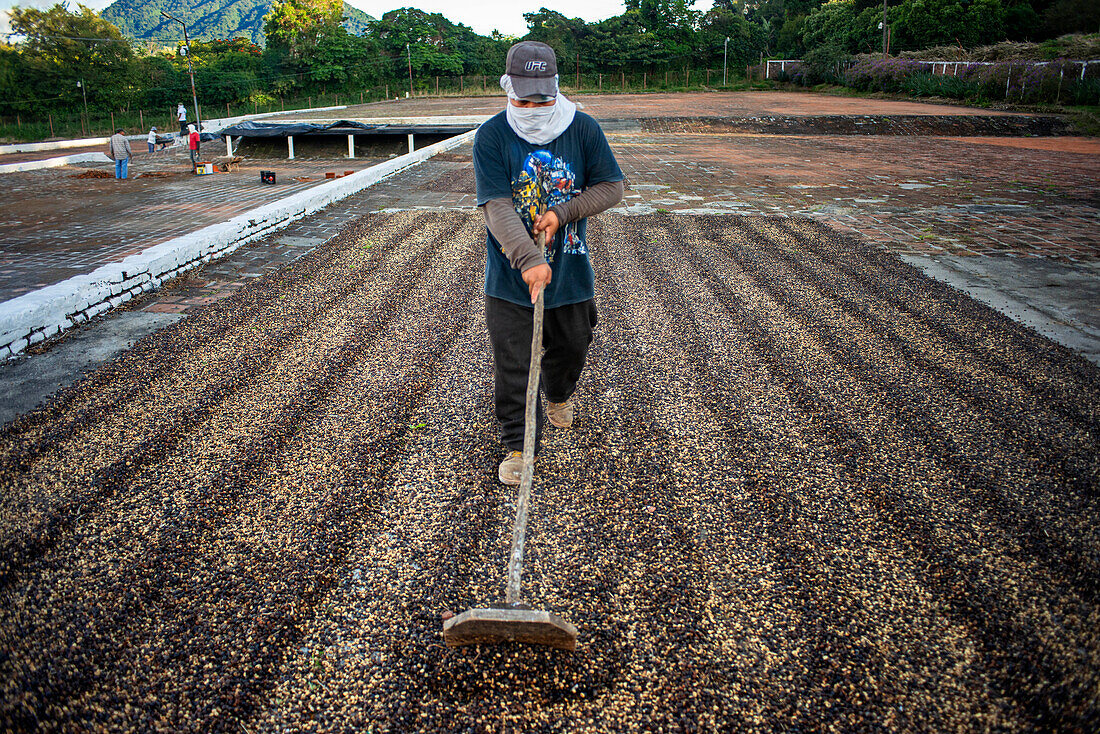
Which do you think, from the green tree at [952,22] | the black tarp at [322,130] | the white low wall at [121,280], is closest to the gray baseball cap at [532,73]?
the white low wall at [121,280]

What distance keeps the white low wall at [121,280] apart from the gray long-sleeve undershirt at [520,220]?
3.72 meters

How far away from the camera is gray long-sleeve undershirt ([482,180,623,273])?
8.20ft

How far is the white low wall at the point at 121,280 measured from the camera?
437 centimetres

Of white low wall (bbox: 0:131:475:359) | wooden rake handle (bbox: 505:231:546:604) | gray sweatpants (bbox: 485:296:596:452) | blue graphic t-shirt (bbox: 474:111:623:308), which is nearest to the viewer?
wooden rake handle (bbox: 505:231:546:604)

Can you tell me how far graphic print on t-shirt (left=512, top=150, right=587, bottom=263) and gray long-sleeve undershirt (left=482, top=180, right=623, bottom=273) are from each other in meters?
0.06

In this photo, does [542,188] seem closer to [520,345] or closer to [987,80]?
[520,345]

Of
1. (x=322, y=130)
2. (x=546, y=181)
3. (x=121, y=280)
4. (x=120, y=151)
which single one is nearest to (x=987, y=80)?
(x=322, y=130)

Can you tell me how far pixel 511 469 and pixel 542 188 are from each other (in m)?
1.24

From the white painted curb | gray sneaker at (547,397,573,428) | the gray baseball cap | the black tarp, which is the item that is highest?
the black tarp

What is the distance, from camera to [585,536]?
255cm

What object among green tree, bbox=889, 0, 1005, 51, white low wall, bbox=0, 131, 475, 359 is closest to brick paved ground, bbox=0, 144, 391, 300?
white low wall, bbox=0, 131, 475, 359

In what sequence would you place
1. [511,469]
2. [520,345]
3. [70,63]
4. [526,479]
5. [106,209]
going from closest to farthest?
1. [526,479]
2. [520,345]
3. [511,469]
4. [106,209]
5. [70,63]

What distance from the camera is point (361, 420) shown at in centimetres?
346

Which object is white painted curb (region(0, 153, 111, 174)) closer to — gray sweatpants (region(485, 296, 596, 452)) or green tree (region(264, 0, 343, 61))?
gray sweatpants (region(485, 296, 596, 452))
